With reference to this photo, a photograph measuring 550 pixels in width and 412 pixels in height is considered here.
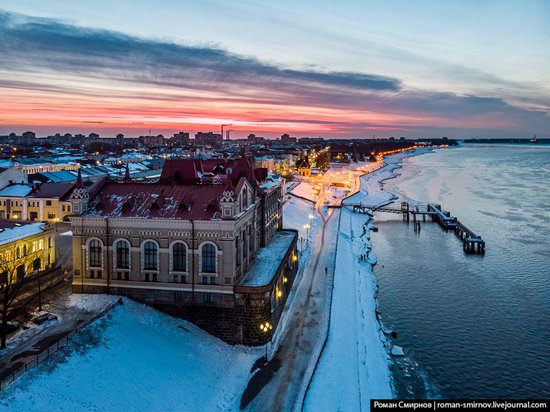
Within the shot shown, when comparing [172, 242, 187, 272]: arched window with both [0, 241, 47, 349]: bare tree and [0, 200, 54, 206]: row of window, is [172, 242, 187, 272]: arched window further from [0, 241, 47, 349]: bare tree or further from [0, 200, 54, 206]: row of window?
[0, 200, 54, 206]: row of window

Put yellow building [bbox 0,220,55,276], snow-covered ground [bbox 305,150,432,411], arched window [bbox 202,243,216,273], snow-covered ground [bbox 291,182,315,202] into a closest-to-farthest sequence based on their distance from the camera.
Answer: snow-covered ground [bbox 305,150,432,411] → arched window [bbox 202,243,216,273] → yellow building [bbox 0,220,55,276] → snow-covered ground [bbox 291,182,315,202]

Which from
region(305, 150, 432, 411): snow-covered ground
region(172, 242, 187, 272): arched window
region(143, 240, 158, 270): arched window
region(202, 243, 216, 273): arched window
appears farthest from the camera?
region(143, 240, 158, 270): arched window

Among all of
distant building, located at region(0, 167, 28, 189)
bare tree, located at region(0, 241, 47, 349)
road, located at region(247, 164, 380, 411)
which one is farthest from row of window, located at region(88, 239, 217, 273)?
distant building, located at region(0, 167, 28, 189)

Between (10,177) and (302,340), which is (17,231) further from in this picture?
(10,177)

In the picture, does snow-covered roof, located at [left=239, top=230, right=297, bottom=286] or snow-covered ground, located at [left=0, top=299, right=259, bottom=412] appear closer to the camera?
snow-covered ground, located at [left=0, top=299, right=259, bottom=412]

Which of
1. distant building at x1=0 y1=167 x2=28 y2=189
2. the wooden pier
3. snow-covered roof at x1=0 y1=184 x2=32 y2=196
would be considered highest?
distant building at x1=0 y1=167 x2=28 y2=189

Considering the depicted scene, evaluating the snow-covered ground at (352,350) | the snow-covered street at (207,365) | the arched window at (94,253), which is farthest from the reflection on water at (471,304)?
the arched window at (94,253)

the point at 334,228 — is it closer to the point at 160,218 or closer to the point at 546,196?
the point at 160,218

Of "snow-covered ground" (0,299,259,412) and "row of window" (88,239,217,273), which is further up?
"row of window" (88,239,217,273)

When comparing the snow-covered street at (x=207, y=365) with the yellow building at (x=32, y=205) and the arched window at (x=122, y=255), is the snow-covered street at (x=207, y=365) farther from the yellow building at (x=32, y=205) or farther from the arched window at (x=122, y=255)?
the yellow building at (x=32, y=205)
